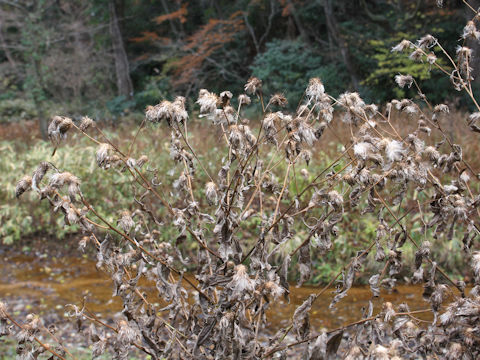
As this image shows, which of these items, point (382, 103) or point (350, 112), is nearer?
point (350, 112)

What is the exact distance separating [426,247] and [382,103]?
913 cm

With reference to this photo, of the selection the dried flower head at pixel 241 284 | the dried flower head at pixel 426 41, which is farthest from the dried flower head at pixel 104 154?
the dried flower head at pixel 426 41

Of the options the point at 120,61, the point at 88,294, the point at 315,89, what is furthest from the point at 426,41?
the point at 120,61

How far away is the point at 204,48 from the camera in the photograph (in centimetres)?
1217

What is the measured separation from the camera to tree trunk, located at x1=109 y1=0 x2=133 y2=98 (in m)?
14.7

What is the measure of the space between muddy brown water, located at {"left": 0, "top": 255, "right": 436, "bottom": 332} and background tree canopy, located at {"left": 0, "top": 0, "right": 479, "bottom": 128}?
15.1ft

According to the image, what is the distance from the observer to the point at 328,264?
4.43 m

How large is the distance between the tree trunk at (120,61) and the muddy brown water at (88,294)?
34.2ft

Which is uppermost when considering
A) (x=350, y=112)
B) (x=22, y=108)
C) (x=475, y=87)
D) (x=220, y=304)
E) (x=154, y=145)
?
(x=350, y=112)

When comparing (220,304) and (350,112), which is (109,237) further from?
(350,112)

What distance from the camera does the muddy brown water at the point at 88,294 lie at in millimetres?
3676

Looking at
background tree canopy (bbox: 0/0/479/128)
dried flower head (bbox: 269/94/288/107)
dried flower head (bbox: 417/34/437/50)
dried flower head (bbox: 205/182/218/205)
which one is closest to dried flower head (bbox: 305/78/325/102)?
dried flower head (bbox: 269/94/288/107)

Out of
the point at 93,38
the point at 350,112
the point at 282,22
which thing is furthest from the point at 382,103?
the point at 93,38

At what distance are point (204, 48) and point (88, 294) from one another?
9.34 meters
